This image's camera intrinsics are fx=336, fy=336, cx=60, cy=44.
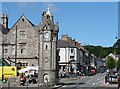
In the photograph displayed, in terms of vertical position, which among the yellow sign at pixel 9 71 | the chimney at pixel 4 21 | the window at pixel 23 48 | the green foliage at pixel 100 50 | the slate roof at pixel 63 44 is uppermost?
the green foliage at pixel 100 50

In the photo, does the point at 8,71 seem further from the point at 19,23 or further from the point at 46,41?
the point at 19,23

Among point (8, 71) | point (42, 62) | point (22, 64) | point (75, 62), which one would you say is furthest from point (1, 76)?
point (75, 62)

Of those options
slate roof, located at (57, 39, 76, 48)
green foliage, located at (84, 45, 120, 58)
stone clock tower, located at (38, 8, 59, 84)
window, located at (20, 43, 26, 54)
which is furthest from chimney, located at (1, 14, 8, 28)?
green foliage, located at (84, 45, 120, 58)

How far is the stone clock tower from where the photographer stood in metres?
36.6

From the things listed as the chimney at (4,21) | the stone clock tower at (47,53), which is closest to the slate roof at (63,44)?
the chimney at (4,21)

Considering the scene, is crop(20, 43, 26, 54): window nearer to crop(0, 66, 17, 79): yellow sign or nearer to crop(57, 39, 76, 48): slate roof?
crop(0, 66, 17, 79): yellow sign

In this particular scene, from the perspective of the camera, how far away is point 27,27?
5172 centimetres

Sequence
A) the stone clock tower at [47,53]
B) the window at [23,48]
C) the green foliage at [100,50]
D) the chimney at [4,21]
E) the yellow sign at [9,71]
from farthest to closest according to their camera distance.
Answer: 1. the green foliage at [100,50]
2. the chimney at [4,21]
3. the window at [23,48]
4. the yellow sign at [9,71]
5. the stone clock tower at [47,53]

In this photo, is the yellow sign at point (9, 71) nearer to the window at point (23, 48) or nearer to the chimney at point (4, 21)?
the window at point (23, 48)

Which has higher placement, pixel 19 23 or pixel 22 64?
pixel 19 23

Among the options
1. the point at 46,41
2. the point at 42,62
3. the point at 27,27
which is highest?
the point at 27,27

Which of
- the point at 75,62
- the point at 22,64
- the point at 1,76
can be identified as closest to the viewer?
the point at 1,76

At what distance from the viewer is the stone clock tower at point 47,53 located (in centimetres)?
3662

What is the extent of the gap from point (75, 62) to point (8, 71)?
44.3 metres
